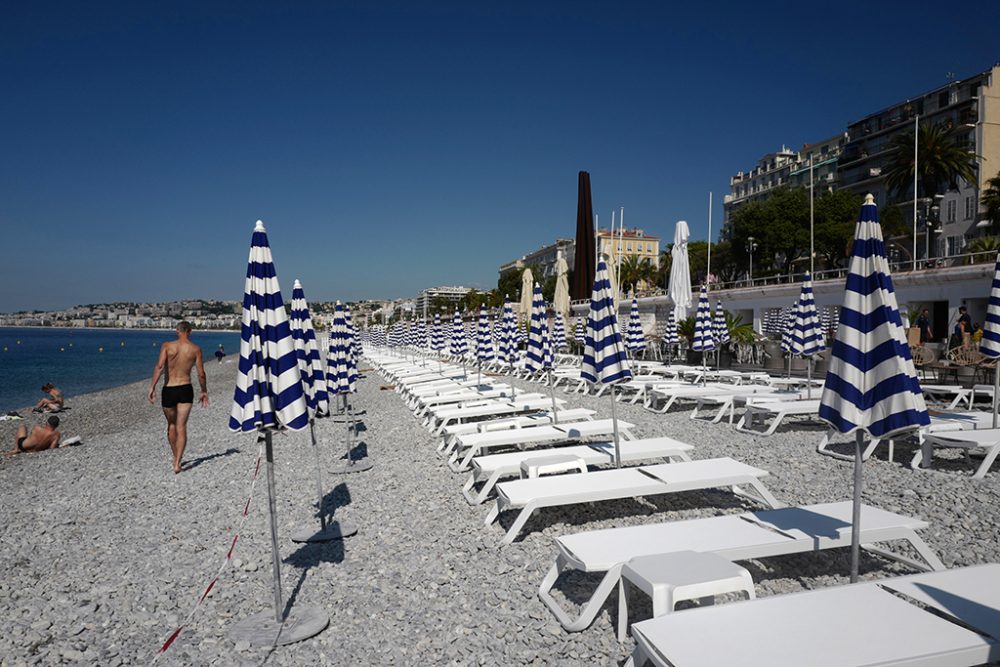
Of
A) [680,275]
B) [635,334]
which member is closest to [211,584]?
[635,334]

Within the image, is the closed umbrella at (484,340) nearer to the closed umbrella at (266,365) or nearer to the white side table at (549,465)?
the white side table at (549,465)

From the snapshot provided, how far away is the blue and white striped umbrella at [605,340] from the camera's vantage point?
5.39 metres

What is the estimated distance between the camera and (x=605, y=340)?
17.9 feet

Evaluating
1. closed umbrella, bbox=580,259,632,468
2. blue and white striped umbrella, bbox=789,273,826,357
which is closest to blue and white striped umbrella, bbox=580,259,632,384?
closed umbrella, bbox=580,259,632,468

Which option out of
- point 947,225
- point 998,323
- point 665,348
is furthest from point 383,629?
point 947,225

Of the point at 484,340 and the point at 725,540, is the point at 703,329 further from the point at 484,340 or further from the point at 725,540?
the point at 725,540

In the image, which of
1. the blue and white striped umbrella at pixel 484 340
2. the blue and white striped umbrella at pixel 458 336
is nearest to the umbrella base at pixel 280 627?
the blue and white striped umbrella at pixel 484 340

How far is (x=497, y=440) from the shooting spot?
689cm

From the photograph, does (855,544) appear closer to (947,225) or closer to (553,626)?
(553,626)

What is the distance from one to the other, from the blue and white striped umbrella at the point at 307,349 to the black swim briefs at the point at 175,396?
7.48 ft

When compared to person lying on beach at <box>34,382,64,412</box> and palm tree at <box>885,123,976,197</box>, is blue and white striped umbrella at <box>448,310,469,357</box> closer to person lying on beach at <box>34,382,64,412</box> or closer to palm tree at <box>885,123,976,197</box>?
person lying on beach at <box>34,382,64,412</box>

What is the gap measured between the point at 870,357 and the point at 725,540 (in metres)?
Result: 1.39

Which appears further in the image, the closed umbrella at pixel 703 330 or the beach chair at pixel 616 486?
the closed umbrella at pixel 703 330

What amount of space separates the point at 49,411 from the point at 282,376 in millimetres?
20012
